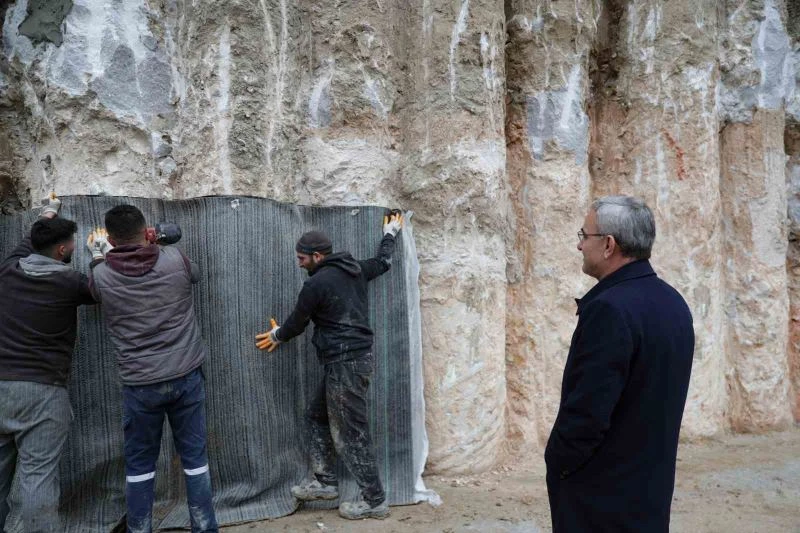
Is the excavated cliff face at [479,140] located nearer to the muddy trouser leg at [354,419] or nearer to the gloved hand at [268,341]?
the muddy trouser leg at [354,419]

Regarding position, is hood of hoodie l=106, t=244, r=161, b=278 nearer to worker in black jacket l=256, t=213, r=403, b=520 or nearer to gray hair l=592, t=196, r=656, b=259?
worker in black jacket l=256, t=213, r=403, b=520

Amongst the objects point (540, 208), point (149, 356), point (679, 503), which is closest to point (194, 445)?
point (149, 356)

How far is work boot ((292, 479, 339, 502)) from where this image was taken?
15.2 feet

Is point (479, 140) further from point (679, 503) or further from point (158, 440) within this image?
point (158, 440)

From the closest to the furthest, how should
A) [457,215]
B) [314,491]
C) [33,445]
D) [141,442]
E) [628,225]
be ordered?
[628,225] → [33,445] → [141,442] → [314,491] → [457,215]

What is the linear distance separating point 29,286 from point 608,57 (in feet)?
17.6

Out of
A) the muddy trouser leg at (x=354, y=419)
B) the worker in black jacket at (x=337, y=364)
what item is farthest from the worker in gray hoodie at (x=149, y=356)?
the muddy trouser leg at (x=354, y=419)

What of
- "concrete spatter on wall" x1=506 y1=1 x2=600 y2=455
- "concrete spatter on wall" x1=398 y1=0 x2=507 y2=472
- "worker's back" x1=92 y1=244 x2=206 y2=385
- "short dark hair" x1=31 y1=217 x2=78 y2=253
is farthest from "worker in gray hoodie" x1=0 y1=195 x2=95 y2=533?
"concrete spatter on wall" x1=506 y1=1 x2=600 y2=455

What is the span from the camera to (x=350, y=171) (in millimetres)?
5414

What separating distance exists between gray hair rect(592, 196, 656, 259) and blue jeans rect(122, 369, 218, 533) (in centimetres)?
243

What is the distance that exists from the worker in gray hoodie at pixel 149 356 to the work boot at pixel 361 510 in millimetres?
968

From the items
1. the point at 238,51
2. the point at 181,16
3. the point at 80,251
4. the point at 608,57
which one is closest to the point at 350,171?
the point at 238,51

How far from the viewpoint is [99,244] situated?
406cm

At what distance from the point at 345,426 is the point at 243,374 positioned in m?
0.74
